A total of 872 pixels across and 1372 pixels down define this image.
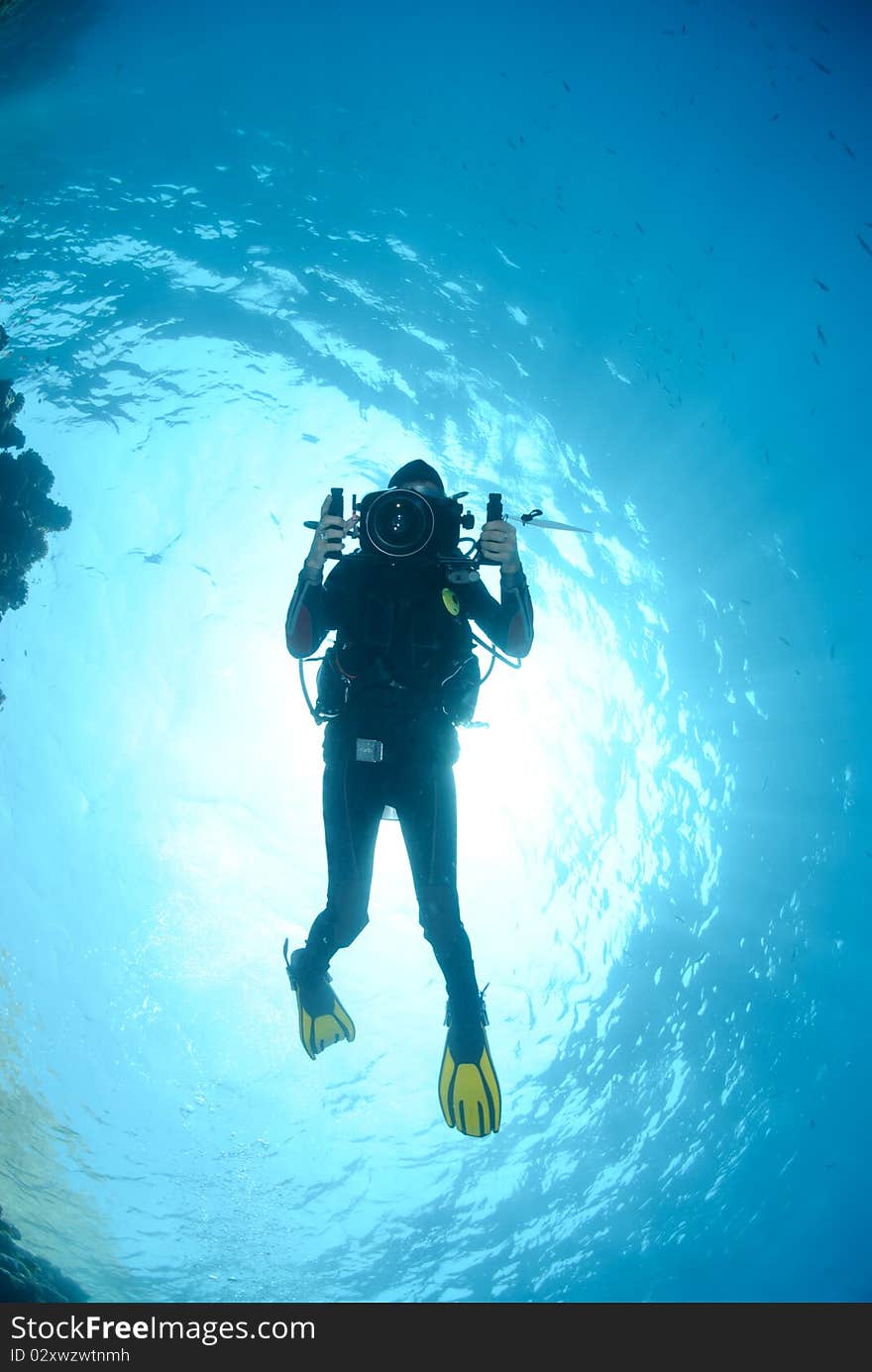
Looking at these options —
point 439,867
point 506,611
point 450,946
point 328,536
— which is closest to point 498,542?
point 506,611

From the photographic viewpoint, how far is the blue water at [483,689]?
1276cm

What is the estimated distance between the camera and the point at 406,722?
487cm

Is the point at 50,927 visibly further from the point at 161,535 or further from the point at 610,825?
the point at 610,825

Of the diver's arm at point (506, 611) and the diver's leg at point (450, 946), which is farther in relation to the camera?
the diver's arm at point (506, 611)

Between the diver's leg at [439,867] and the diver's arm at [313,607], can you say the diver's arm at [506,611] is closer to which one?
the diver's arm at [313,607]

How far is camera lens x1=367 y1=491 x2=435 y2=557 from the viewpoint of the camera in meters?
4.52

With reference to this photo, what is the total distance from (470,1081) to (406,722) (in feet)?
8.59

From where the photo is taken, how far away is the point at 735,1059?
72.2ft

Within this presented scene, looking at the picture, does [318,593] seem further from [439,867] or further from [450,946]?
[450,946]

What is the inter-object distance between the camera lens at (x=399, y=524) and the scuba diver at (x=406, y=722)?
17 cm

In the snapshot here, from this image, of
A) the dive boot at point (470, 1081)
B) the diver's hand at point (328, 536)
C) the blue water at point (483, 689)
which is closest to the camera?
the diver's hand at point (328, 536)

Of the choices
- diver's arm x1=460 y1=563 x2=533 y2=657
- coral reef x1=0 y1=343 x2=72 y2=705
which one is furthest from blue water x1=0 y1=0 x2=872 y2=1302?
diver's arm x1=460 y1=563 x2=533 y2=657

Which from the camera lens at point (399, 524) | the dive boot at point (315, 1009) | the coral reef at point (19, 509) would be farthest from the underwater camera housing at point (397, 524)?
the coral reef at point (19, 509)

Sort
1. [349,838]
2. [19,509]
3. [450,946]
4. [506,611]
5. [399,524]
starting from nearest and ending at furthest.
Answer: [399,524] < [450,946] < [349,838] < [506,611] < [19,509]
